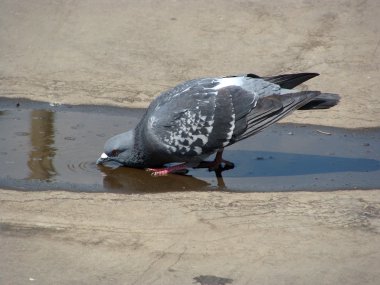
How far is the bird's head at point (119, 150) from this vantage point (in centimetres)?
741

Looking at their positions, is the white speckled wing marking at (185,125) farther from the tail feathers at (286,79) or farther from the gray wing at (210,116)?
the tail feathers at (286,79)

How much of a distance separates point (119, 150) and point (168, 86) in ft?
6.07

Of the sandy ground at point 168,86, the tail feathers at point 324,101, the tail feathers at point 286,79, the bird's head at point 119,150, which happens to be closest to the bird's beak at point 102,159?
the bird's head at point 119,150

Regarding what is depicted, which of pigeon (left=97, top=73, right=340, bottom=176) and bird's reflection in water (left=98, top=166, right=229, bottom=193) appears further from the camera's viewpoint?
pigeon (left=97, top=73, right=340, bottom=176)

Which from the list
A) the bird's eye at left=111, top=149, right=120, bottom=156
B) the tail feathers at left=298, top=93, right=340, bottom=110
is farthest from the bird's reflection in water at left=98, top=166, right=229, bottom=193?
the tail feathers at left=298, top=93, right=340, bottom=110

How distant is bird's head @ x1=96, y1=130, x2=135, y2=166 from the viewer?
7.41m

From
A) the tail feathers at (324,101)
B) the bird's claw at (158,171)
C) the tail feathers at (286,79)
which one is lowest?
the bird's claw at (158,171)

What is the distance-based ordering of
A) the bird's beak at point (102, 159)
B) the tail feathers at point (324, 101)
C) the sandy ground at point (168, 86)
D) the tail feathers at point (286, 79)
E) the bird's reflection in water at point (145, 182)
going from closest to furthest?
the sandy ground at point (168, 86)
the bird's reflection in water at point (145, 182)
the bird's beak at point (102, 159)
the tail feathers at point (324, 101)
the tail feathers at point (286, 79)

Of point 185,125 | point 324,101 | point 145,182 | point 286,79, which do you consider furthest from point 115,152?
point 324,101

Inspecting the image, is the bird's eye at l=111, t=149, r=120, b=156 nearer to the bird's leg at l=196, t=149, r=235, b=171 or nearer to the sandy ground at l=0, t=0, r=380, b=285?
the bird's leg at l=196, t=149, r=235, b=171

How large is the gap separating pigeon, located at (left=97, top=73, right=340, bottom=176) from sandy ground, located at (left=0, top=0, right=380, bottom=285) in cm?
85

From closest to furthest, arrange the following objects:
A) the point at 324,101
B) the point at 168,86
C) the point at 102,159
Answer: the point at 102,159
the point at 324,101
the point at 168,86

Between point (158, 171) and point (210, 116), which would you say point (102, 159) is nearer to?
point (158, 171)

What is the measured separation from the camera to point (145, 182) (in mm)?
7211
